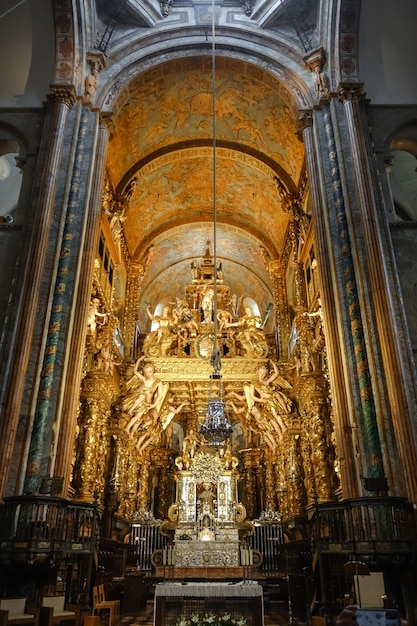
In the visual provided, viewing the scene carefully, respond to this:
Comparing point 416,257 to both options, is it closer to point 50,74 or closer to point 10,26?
point 50,74

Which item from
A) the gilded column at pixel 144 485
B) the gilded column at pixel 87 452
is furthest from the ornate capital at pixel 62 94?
the gilded column at pixel 144 485

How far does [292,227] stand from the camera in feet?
52.5

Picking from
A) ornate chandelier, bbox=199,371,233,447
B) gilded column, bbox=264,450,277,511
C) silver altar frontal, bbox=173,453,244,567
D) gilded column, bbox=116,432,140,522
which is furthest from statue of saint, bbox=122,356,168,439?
ornate chandelier, bbox=199,371,233,447

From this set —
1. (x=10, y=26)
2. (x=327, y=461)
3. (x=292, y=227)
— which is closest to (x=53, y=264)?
(x=10, y=26)

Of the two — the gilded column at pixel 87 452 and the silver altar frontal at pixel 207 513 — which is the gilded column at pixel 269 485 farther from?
the gilded column at pixel 87 452

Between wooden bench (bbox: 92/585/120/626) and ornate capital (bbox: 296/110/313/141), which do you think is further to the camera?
ornate capital (bbox: 296/110/313/141)

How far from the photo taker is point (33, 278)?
9.12 m

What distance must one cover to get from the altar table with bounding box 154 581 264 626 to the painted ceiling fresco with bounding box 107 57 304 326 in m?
8.32

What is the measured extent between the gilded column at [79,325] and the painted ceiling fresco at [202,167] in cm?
222

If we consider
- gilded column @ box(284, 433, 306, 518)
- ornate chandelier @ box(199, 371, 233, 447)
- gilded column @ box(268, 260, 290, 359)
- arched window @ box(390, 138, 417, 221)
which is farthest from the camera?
gilded column @ box(268, 260, 290, 359)

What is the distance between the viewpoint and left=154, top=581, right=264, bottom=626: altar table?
6500 mm

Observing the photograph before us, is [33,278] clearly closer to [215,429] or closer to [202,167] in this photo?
[215,429]

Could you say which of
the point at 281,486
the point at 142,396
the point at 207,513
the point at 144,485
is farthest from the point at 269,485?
the point at 142,396

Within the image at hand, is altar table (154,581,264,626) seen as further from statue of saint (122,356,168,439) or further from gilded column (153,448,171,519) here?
gilded column (153,448,171,519)
